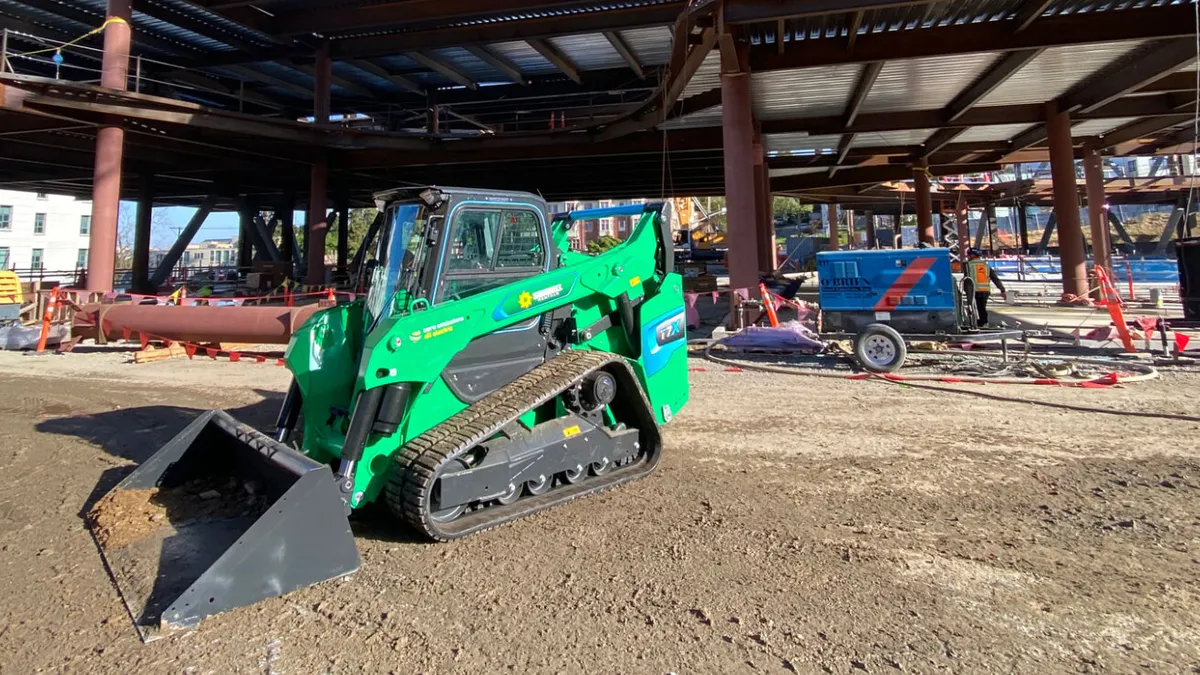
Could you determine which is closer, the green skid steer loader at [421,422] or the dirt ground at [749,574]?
the dirt ground at [749,574]

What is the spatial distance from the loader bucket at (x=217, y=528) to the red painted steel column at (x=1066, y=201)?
71.0 ft

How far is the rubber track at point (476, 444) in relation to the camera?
3680 millimetres

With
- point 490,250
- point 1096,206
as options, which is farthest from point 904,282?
point 1096,206

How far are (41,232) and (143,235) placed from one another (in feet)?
144

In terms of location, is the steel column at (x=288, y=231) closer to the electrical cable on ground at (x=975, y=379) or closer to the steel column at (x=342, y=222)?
the steel column at (x=342, y=222)

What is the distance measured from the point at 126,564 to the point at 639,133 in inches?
795

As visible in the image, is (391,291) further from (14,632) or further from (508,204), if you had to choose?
(14,632)

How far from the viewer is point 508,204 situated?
4.67 m

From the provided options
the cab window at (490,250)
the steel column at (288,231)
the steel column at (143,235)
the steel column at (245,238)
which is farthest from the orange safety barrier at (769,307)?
the steel column at (245,238)

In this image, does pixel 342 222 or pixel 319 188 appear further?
pixel 342 222

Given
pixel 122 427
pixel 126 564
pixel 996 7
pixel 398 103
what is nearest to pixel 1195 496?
pixel 126 564

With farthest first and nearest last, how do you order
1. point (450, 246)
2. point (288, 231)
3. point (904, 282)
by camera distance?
point (288, 231) < point (904, 282) < point (450, 246)

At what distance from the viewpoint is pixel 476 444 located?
3.95 metres

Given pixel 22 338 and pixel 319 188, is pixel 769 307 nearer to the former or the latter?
pixel 22 338
